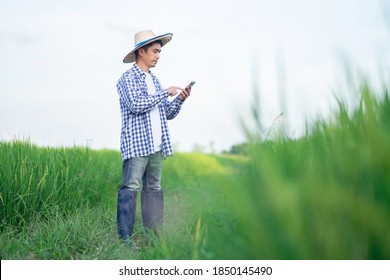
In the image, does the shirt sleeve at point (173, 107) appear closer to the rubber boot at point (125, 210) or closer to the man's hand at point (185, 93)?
the man's hand at point (185, 93)

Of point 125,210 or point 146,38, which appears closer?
point 125,210

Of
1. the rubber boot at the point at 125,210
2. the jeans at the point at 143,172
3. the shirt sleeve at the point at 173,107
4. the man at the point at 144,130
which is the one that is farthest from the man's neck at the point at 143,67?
the rubber boot at the point at 125,210

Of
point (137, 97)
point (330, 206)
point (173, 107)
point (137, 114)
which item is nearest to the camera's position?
point (330, 206)

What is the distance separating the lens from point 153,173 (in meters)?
4.23

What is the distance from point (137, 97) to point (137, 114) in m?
0.18

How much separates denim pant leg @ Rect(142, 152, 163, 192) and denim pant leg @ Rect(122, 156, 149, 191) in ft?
0.43

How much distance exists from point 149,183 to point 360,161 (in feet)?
9.46

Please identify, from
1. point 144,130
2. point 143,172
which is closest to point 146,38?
point 144,130

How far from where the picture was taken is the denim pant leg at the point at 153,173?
4.19 metres

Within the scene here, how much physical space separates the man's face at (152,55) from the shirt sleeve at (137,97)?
0.25m

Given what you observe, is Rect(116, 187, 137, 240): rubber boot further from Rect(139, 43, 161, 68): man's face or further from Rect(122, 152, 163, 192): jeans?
Rect(139, 43, 161, 68): man's face

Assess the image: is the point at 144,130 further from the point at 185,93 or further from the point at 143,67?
the point at 143,67
